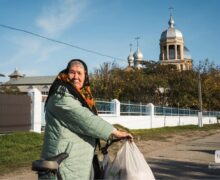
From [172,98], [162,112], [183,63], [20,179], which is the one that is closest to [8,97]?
[20,179]

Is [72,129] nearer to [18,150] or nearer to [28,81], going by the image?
[18,150]

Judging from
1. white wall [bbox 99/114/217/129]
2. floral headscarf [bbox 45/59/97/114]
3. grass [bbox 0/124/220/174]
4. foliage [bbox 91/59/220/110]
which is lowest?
grass [bbox 0/124/220/174]

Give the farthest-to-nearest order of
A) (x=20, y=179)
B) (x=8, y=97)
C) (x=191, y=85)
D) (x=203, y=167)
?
1. (x=191, y=85)
2. (x=8, y=97)
3. (x=203, y=167)
4. (x=20, y=179)

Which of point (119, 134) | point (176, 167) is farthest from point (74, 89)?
point (176, 167)

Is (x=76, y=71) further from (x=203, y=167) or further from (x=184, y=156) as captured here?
(x=184, y=156)

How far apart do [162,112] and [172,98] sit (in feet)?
56.9

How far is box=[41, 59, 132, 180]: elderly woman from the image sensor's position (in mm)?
2912

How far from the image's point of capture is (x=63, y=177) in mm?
2875

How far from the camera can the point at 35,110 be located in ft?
52.4

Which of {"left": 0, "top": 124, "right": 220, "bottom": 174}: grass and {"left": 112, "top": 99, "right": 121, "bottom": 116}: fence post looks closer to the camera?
{"left": 0, "top": 124, "right": 220, "bottom": 174}: grass

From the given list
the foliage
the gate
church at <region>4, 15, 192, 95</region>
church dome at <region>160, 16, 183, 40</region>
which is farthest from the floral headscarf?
church dome at <region>160, 16, 183, 40</region>

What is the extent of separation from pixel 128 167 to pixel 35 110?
13.2 meters

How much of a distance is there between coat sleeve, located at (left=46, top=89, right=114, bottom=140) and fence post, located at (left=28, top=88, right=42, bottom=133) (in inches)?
516

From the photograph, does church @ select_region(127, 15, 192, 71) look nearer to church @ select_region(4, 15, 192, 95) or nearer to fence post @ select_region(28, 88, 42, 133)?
church @ select_region(4, 15, 192, 95)
